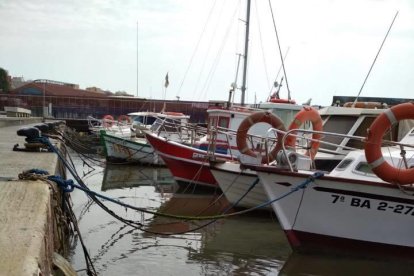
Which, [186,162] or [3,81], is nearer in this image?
[186,162]

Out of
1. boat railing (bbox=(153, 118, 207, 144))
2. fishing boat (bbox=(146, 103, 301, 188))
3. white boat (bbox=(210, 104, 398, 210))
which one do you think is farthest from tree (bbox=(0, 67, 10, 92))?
white boat (bbox=(210, 104, 398, 210))

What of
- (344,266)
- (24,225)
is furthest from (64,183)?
(344,266)

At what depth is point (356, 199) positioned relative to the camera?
313 inches

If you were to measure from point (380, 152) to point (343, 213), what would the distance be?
1.30 meters

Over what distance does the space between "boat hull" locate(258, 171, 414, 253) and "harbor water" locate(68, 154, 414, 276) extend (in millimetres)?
329

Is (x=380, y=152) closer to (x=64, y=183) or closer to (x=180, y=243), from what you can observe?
(x=180, y=243)

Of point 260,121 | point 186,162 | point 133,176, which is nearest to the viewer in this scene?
point 260,121

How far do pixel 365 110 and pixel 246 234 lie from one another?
3.96m

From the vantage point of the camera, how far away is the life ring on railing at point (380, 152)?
7.43m

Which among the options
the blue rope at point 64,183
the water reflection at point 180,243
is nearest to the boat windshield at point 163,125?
the water reflection at point 180,243

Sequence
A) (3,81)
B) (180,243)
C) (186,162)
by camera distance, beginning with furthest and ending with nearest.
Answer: (3,81) < (186,162) < (180,243)

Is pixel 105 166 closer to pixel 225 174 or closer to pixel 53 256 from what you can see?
pixel 225 174

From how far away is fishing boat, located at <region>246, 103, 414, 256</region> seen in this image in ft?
24.7

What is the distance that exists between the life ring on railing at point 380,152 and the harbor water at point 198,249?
1682 mm
